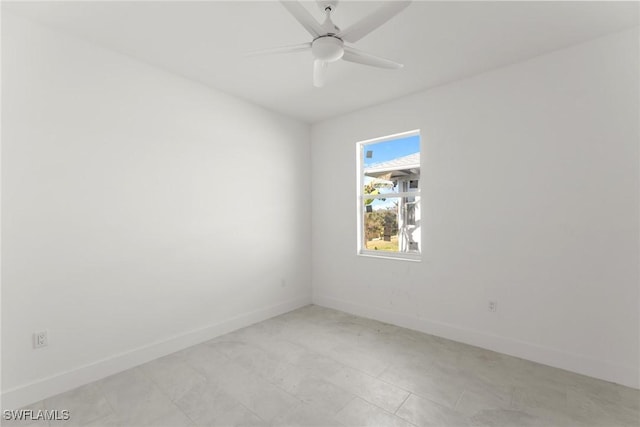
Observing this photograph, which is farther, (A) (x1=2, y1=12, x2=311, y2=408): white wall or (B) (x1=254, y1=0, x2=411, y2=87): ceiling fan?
(A) (x1=2, y1=12, x2=311, y2=408): white wall

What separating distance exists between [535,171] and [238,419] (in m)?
3.16

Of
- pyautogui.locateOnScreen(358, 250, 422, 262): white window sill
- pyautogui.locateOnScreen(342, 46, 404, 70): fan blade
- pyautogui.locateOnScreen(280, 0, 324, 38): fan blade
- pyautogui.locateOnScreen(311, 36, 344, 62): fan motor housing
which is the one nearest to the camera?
pyautogui.locateOnScreen(280, 0, 324, 38): fan blade

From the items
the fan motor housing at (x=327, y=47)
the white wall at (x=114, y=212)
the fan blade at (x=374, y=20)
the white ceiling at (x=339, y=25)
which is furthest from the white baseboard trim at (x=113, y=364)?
the fan blade at (x=374, y=20)

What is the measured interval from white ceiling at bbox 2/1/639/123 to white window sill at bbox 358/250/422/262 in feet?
6.46

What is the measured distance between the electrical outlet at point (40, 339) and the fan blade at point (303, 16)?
279cm

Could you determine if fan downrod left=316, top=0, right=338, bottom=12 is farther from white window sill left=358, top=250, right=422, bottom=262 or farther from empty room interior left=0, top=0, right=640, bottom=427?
white window sill left=358, top=250, right=422, bottom=262

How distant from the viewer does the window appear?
3625 millimetres

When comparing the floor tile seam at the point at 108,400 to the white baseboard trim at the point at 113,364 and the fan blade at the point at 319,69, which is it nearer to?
the white baseboard trim at the point at 113,364

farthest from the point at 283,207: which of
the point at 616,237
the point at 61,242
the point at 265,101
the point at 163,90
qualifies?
the point at 616,237

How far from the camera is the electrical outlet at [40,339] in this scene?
2154 mm

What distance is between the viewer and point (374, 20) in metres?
1.65

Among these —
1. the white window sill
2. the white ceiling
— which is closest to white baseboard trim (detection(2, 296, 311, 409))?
the white window sill

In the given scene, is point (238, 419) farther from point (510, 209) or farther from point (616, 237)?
point (616, 237)

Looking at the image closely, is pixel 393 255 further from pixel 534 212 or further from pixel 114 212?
pixel 114 212
